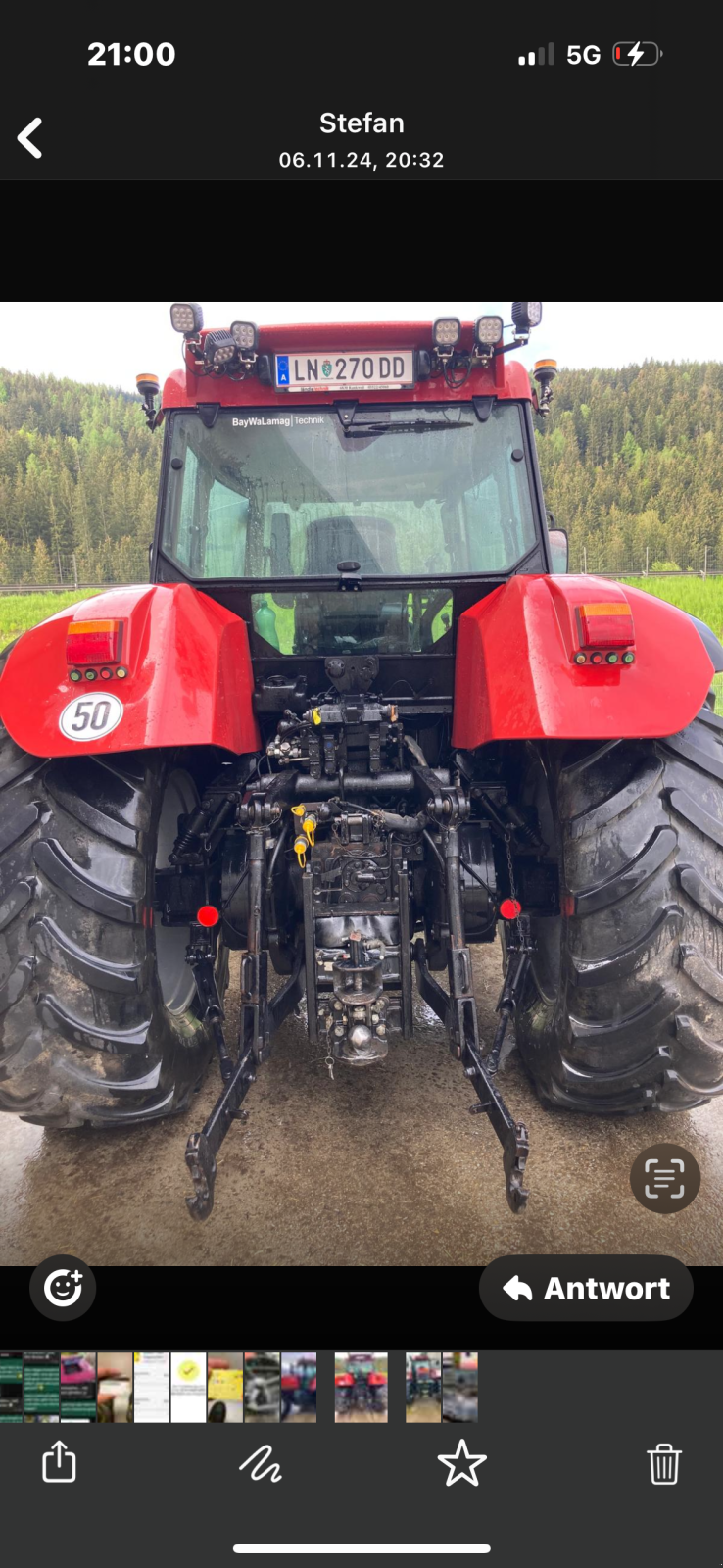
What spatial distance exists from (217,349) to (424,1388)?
2900 millimetres

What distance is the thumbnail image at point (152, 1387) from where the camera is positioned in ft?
4.42

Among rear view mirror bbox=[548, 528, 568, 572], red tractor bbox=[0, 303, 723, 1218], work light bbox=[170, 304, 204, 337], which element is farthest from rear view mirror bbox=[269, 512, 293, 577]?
rear view mirror bbox=[548, 528, 568, 572]

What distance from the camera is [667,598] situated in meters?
8.72

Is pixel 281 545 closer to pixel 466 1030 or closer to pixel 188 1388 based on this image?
pixel 466 1030

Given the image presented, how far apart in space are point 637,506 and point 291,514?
17.4 m

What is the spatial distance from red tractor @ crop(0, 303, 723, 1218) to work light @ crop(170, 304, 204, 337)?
0.06ft

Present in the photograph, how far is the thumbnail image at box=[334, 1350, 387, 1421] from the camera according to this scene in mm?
1338

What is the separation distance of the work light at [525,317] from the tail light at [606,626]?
90 centimetres

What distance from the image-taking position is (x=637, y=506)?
1783cm

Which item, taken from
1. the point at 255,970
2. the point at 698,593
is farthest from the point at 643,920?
the point at 698,593

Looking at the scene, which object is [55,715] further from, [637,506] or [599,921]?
[637,506]

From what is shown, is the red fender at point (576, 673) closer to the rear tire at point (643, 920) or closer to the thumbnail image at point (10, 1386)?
the rear tire at point (643, 920)

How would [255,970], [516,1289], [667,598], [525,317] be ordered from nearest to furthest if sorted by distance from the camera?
[516,1289]
[255,970]
[525,317]
[667,598]

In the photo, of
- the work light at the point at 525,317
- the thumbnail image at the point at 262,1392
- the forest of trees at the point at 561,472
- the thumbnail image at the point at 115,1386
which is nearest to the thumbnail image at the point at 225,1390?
the thumbnail image at the point at 262,1392
